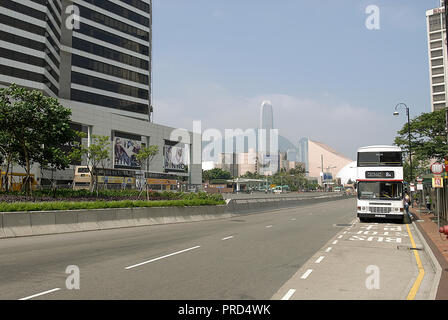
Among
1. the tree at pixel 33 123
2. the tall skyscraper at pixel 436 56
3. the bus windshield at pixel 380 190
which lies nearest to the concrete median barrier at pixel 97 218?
the tree at pixel 33 123

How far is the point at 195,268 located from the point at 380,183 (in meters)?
17.6

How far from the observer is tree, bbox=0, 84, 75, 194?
23.7 metres

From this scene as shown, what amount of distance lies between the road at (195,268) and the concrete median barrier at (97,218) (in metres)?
1.26

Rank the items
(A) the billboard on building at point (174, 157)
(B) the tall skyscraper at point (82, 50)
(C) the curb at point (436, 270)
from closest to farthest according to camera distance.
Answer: (C) the curb at point (436, 270)
(B) the tall skyscraper at point (82, 50)
(A) the billboard on building at point (174, 157)

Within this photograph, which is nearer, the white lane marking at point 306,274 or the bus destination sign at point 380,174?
the white lane marking at point 306,274

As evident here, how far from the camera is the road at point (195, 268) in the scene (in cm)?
696

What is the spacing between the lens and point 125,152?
253ft

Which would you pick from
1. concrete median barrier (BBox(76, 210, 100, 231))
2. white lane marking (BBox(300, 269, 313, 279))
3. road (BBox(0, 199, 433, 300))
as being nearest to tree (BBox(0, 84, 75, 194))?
concrete median barrier (BBox(76, 210, 100, 231))

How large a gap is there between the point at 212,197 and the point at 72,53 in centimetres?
5345

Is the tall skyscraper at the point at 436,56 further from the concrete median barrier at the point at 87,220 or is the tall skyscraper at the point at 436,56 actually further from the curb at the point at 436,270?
the concrete median barrier at the point at 87,220

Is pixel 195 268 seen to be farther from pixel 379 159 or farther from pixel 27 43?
pixel 27 43
